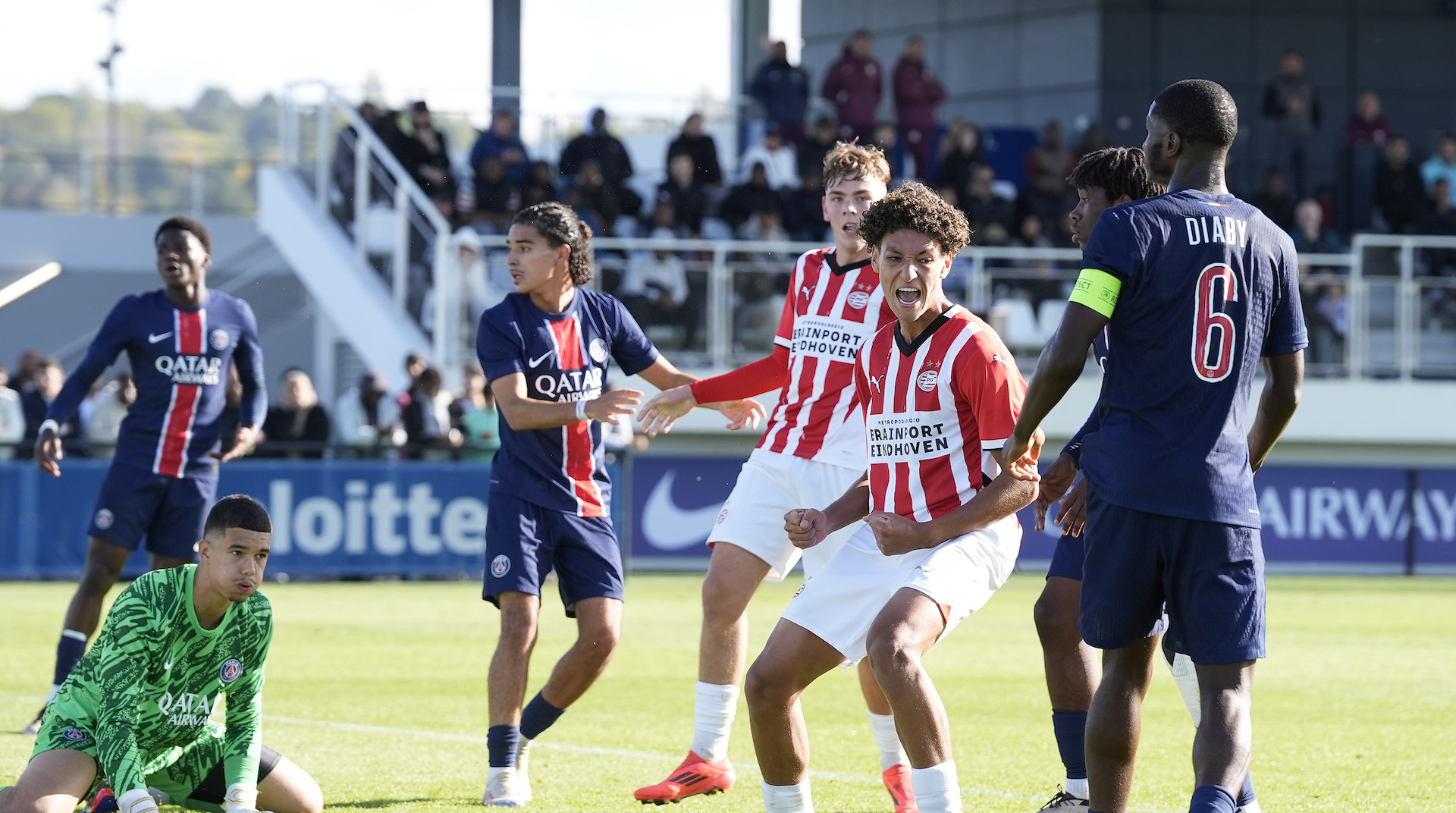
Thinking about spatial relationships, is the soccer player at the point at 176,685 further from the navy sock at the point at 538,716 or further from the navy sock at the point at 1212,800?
the navy sock at the point at 1212,800

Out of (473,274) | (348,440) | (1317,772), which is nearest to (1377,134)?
(473,274)

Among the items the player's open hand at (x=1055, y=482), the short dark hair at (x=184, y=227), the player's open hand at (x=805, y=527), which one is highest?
the short dark hair at (x=184, y=227)

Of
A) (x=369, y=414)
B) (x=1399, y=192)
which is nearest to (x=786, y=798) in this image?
(x=369, y=414)

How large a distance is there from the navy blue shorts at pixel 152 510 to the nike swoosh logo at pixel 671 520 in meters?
10.5

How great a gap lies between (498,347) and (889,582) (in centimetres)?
205

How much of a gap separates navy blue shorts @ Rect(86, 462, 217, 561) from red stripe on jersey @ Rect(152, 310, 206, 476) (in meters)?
0.07

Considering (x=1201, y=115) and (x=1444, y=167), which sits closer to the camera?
(x=1201, y=115)

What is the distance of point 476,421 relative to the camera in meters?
18.1

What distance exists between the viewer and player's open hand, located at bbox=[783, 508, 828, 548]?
5.61 m

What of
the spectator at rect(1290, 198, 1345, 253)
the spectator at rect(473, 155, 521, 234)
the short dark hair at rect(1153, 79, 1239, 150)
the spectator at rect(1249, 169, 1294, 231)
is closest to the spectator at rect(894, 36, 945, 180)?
the spectator at rect(1249, 169, 1294, 231)

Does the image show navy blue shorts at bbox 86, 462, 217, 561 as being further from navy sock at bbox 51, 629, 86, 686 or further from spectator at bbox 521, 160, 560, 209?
spectator at bbox 521, 160, 560, 209

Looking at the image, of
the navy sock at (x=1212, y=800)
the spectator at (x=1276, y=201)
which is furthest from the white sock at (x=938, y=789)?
the spectator at (x=1276, y=201)

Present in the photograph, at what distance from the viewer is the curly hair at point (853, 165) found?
684 centimetres

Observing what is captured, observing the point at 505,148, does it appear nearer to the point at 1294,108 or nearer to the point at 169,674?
the point at 1294,108
